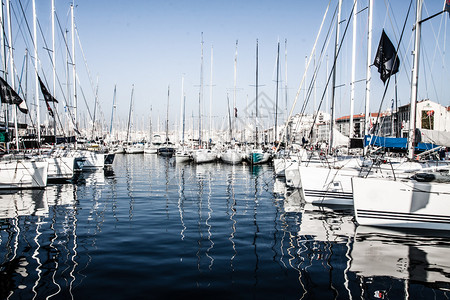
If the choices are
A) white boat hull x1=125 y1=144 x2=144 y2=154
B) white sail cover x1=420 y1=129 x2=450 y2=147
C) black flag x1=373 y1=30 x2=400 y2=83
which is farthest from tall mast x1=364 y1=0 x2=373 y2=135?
white boat hull x1=125 y1=144 x2=144 y2=154

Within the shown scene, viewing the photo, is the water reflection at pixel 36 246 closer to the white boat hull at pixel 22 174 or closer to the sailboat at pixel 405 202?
the white boat hull at pixel 22 174

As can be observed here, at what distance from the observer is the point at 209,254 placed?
7.86m

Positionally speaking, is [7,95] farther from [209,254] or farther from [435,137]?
[435,137]

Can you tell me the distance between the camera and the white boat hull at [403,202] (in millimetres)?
Answer: 9664

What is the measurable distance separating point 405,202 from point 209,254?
19.2 feet

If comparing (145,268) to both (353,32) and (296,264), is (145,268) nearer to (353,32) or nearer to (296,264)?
(296,264)

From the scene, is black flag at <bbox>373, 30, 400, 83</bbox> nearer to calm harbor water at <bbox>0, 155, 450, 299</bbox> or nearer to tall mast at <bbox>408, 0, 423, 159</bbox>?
tall mast at <bbox>408, 0, 423, 159</bbox>

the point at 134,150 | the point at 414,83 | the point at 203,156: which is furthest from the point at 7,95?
the point at 134,150

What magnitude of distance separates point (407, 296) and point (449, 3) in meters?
8.79

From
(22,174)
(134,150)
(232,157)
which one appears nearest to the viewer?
(22,174)

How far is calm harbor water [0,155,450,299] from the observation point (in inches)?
237

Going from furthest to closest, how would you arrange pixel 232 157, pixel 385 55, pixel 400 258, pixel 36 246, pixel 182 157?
1. pixel 182 157
2. pixel 232 157
3. pixel 385 55
4. pixel 36 246
5. pixel 400 258

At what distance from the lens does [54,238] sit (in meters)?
9.06

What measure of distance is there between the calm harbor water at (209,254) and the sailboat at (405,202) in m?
0.45
